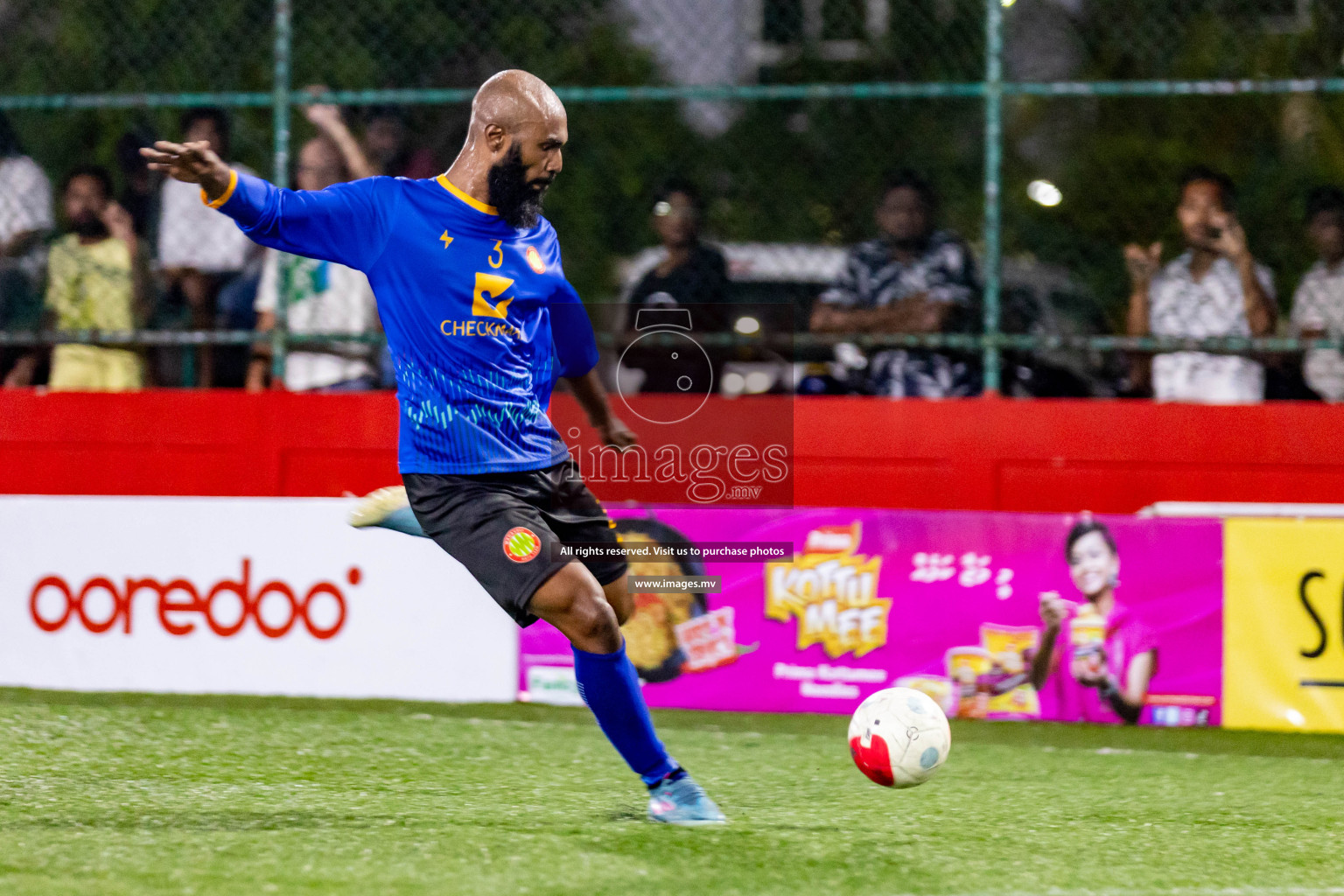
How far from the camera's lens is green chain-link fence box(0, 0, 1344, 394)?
738 cm

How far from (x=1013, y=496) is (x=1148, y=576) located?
3.33 ft

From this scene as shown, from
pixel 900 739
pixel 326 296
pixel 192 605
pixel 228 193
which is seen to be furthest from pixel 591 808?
pixel 326 296

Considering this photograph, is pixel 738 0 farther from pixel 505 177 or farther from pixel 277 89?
pixel 505 177

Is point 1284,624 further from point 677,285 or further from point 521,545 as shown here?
point 521,545

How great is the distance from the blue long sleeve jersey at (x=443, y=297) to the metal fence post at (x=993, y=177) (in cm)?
322

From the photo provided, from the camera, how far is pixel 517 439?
4512 mm

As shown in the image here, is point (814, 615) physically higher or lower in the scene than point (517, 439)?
lower

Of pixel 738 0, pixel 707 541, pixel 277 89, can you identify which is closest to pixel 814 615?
pixel 707 541

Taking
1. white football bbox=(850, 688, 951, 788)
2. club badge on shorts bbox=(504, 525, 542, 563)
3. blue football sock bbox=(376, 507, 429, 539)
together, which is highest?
blue football sock bbox=(376, 507, 429, 539)

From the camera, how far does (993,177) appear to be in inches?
285

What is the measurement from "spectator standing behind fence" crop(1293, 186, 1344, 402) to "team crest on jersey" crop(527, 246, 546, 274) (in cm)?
408

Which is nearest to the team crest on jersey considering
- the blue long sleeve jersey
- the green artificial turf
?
the blue long sleeve jersey

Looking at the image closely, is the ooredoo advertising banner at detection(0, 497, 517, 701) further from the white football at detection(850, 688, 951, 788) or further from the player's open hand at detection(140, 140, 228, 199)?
the player's open hand at detection(140, 140, 228, 199)

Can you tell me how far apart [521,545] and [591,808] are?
977 millimetres
